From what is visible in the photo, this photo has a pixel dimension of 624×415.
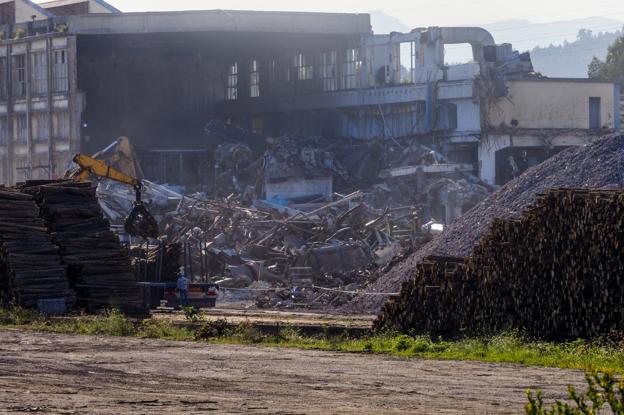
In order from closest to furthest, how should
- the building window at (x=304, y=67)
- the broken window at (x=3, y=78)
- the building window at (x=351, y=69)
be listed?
the broken window at (x=3, y=78) → the building window at (x=351, y=69) → the building window at (x=304, y=67)

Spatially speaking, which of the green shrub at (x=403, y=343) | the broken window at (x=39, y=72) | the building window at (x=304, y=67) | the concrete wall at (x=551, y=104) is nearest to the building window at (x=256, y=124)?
the building window at (x=304, y=67)

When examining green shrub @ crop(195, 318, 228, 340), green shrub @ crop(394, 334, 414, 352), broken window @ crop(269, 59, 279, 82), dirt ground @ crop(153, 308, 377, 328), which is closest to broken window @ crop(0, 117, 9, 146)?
broken window @ crop(269, 59, 279, 82)

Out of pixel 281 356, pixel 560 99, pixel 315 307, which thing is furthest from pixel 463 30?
pixel 281 356

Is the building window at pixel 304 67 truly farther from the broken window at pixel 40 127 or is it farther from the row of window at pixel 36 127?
the broken window at pixel 40 127

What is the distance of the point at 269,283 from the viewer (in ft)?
127

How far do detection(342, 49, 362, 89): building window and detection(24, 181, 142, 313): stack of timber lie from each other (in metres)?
40.3

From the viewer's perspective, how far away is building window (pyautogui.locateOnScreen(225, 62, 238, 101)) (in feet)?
247

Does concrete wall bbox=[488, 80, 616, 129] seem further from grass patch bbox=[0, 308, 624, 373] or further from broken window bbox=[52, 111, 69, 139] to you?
grass patch bbox=[0, 308, 624, 373]

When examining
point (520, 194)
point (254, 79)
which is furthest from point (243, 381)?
point (254, 79)

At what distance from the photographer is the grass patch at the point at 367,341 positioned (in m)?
19.0

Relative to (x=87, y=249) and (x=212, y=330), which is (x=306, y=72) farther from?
(x=212, y=330)

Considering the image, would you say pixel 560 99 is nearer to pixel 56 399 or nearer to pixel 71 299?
pixel 71 299

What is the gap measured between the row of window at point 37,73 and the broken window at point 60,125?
1263mm

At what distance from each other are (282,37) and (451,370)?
169 feet
